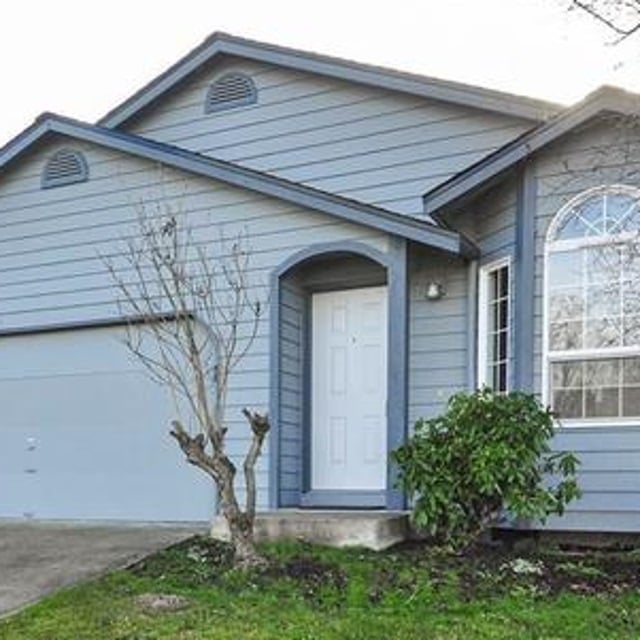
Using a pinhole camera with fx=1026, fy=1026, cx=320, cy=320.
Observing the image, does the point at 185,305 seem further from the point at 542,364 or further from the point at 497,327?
the point at 542,364

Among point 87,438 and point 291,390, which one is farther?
point 87,438

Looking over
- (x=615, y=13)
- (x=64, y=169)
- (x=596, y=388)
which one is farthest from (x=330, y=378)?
(x=615, y=13)

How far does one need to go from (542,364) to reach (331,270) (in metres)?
2.68

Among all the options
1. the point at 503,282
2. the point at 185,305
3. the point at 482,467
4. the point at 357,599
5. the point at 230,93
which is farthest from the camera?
the point at 230,93

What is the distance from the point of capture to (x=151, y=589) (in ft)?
24.9

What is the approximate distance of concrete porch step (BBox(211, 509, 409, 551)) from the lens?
8.88 meters

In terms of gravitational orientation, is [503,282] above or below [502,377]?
above

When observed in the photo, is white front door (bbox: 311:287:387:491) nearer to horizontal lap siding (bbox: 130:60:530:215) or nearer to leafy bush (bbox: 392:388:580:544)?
horizontal lap siding (bbox: 130:60:530:215)

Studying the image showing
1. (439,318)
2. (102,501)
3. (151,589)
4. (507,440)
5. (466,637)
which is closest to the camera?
(466,637)

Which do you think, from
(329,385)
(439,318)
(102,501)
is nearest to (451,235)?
(439,318)

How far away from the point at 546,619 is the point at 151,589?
2894 millimetres

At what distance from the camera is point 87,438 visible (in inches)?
466

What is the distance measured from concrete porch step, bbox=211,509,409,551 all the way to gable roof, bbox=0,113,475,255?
264 cm

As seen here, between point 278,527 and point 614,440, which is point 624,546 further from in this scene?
point 278,527
